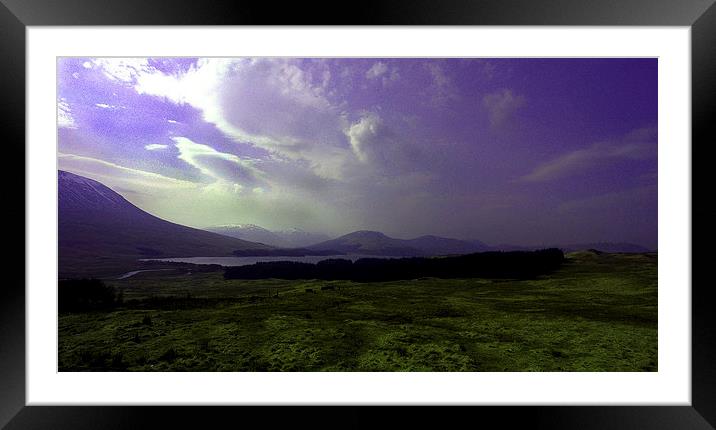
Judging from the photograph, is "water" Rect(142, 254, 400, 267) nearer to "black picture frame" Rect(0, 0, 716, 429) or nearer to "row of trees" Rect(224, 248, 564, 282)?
"row of trees" Rect(224, 248, 564, 282)

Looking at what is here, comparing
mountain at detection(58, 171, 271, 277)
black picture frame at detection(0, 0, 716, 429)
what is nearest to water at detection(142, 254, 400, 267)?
mountain at detection(58, 171, 271, 277)

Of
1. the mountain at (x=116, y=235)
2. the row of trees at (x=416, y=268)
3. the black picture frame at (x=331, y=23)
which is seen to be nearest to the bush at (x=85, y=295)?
the mountain at (x=116, y=235)

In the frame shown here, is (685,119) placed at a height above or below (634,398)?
above

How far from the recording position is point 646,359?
2.60 meters

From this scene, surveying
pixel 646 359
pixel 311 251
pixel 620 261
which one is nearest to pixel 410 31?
pixel 646 359

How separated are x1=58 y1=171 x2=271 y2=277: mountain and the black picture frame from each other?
171 inches

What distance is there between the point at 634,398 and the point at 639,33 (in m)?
1.88

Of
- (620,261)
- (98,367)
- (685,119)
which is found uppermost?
(685,119)

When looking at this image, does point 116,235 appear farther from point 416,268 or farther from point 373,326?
point 416,268

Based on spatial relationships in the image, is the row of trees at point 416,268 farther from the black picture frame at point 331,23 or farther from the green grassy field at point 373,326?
the black picture frame at point 331,23

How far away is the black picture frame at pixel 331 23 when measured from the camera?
1.20 m

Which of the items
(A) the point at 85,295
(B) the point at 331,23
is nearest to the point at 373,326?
(B) the point at 331,23

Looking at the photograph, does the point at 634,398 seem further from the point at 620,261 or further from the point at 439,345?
the point at 620,261

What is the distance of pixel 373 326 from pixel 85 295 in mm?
4795
